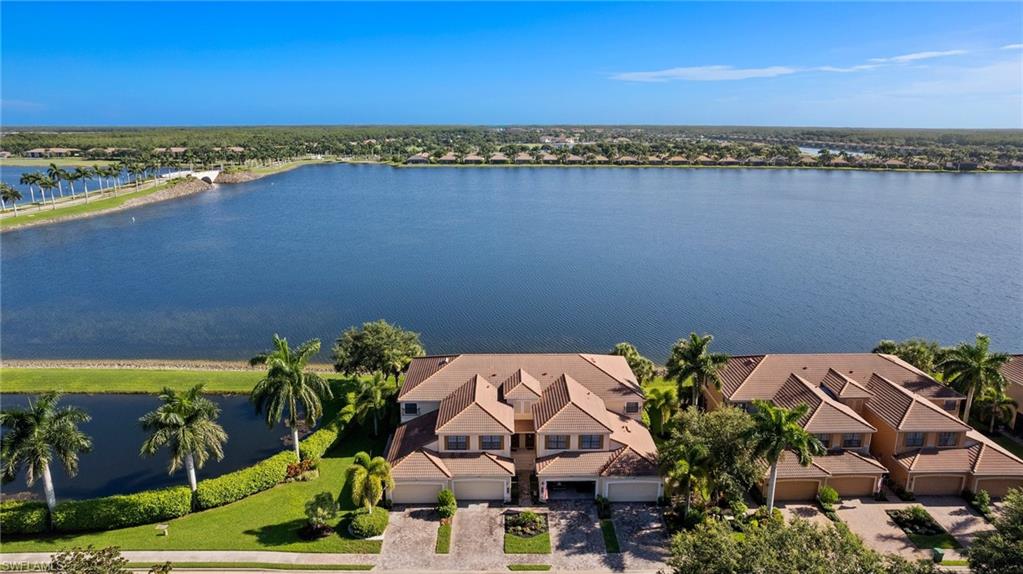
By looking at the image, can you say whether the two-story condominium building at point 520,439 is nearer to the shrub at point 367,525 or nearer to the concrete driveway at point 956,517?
the shrub at point 367,525

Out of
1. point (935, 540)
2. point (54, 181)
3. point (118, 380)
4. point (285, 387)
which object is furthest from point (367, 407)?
point (54, 181)

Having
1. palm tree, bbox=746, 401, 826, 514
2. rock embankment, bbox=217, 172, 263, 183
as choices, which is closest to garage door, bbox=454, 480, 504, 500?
palm tree, bbox=746, 401, 826, 514

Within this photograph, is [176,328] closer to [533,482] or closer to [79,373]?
[79,373]

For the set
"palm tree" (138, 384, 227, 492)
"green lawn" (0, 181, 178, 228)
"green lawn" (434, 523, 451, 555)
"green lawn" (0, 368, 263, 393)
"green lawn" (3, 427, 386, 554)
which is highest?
"green lawn" (0, 181, 178, 228)

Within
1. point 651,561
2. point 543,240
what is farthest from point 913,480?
point 543,240

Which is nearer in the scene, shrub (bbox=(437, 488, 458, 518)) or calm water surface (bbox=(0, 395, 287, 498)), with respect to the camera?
shrub (bbox=(437, 488, 458, 518))

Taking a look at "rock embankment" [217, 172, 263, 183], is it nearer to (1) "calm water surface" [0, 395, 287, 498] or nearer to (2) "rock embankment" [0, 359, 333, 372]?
(2) "rock embankment" [0, 359, 333, 372]
